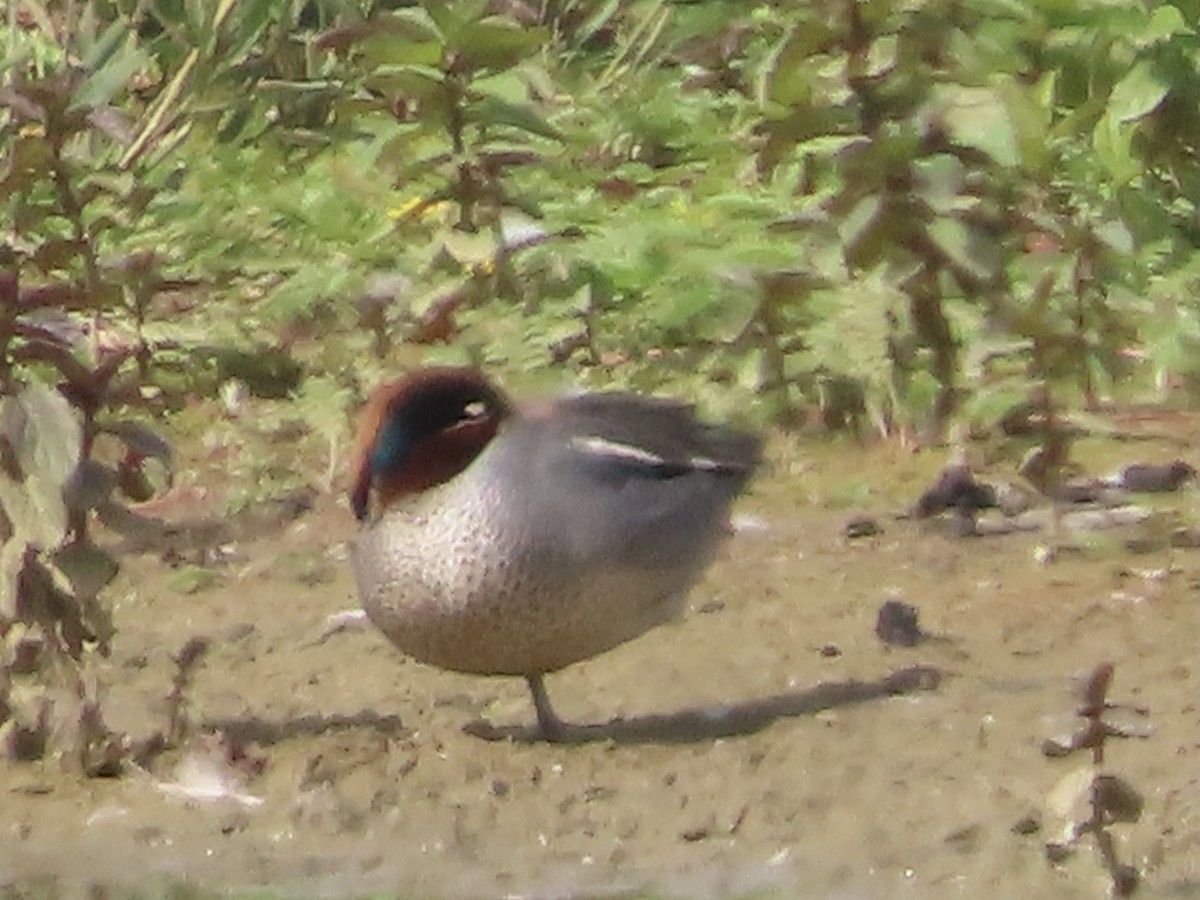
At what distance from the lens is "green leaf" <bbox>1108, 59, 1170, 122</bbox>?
15.9 feet

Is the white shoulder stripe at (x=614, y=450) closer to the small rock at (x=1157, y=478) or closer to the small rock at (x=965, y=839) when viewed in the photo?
the small rock at (x=965, y=839)

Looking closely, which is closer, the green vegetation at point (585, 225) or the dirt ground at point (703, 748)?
the dirt ground at point (703, 748)

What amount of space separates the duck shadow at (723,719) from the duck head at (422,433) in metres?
0.41

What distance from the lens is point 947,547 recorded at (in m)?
5.30

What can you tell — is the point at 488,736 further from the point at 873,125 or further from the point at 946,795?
the point at 873,125

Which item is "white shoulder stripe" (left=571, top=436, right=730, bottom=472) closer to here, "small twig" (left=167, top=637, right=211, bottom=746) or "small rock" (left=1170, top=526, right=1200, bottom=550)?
"small twig" (left=167, top=637, right=211, bottom=746)

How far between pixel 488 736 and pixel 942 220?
1252 millimetres

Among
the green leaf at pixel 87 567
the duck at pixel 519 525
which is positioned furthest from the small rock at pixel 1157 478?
the green leaf at pixel 87 567

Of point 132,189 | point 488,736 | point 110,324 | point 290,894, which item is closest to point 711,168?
point 110,324

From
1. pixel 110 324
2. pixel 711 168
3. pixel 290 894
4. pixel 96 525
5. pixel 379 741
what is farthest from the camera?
pixel 711 168

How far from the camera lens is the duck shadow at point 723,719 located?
455cm

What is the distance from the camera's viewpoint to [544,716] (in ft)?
14.9

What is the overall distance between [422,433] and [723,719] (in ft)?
2.10

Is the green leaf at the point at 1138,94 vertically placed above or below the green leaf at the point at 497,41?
above
